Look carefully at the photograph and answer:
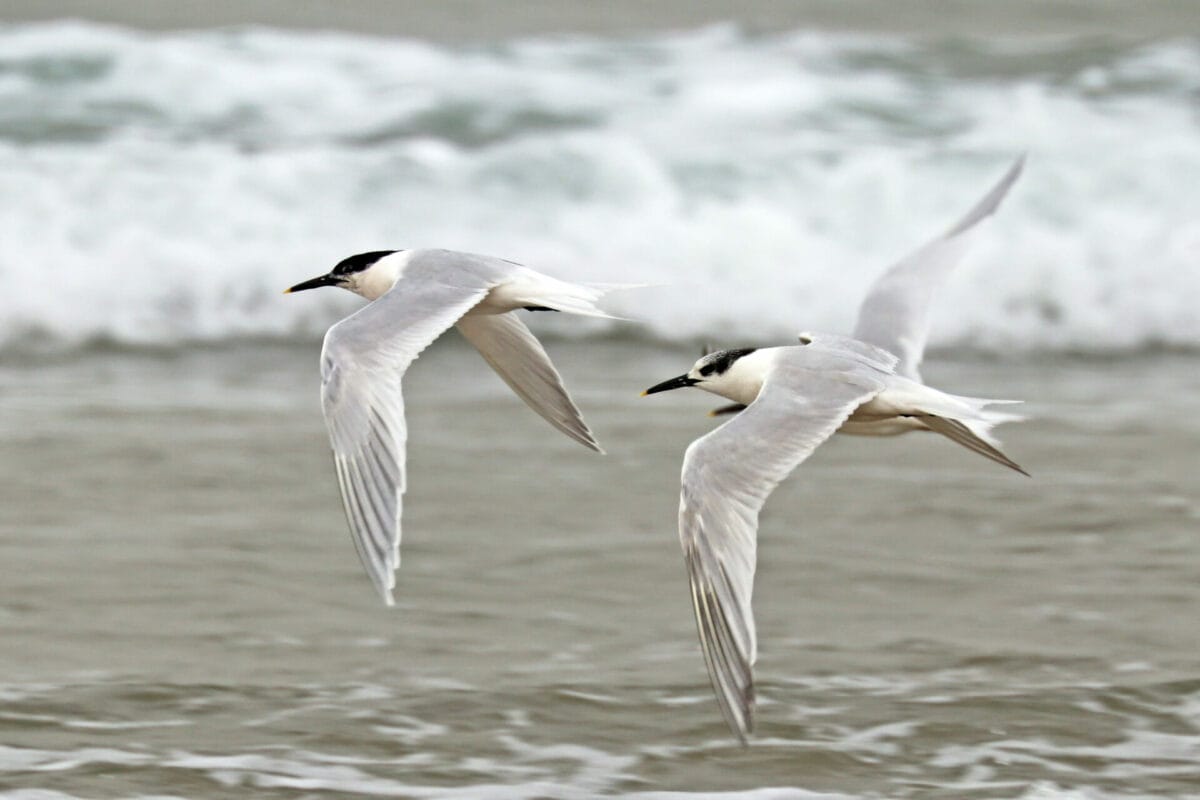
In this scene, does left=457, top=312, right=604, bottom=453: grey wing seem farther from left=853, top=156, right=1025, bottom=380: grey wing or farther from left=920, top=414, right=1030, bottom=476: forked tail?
left=853, top=156, right=1025, bottom=380: grey wing

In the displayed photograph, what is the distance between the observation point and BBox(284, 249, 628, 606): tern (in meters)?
4.05

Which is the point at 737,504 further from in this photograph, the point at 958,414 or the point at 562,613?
the point at 562,613

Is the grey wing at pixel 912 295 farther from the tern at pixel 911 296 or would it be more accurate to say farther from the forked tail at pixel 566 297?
the forked tail at pixel 566 297

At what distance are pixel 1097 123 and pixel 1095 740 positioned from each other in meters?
7.78

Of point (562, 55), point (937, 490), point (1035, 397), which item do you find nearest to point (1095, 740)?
point (937, 490)

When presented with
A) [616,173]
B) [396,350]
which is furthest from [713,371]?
[616,173]

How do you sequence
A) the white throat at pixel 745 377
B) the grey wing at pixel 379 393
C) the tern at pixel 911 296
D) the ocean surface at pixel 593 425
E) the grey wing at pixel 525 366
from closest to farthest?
the grey wing at pixel 379 393 → the ocean surface at pixel 593 425 → the white throat at pixel 745 377 → the grey wing at pixel 525 366 → the tern at pixel 911 296

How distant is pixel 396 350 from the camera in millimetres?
4332

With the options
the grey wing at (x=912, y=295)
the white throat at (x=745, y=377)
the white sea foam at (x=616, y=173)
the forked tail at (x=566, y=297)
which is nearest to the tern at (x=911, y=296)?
the grey wing at (x=912, y=295)

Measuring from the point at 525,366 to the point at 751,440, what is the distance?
37.8 inches

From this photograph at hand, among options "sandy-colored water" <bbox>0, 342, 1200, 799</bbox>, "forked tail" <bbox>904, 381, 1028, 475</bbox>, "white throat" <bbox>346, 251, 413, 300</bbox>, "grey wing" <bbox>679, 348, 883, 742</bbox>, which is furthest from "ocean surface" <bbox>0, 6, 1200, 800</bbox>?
"white throat" <bbox>346, 251, 413, 300</bbox>

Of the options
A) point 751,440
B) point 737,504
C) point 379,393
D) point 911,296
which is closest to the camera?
point 737,504

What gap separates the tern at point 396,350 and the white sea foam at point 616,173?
412cm

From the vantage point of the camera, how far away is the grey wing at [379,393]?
398cm
